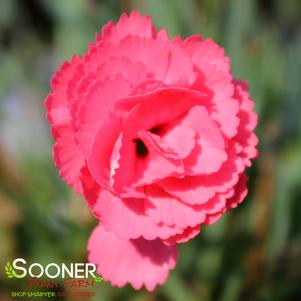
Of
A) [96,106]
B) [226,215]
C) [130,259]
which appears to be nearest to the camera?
[96,106]

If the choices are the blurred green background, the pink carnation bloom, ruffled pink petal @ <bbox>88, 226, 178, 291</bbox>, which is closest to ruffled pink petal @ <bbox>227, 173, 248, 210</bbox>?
the pink carnation bloom

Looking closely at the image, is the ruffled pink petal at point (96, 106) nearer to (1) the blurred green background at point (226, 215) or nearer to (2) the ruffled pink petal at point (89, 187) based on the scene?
(2) the ruffled pink petal at point (89, 187)

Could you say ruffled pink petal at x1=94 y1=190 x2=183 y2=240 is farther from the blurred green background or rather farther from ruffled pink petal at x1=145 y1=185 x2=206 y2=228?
the blurred green background

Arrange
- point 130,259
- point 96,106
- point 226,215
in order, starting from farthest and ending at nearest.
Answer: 1. point 226,215
2. point 130,259
3. point 96,106

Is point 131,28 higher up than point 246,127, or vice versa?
point 131,28

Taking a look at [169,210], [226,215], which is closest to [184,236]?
[169,210]

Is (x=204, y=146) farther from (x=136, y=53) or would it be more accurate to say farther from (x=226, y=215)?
(x=226, y=215)

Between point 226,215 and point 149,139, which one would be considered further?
point 226,215

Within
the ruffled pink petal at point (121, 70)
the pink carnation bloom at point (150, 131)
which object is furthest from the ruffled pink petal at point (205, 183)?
the ruffled pink petal at point (121, 70)
